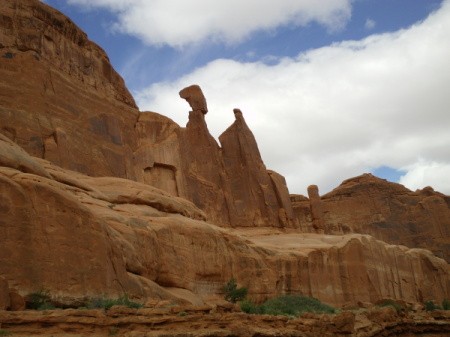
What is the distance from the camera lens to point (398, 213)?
84.6 metres

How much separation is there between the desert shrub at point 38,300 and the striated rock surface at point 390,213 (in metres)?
68.1

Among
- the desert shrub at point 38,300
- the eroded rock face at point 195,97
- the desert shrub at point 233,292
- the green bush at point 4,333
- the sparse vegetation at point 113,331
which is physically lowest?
the sparse vegetation at point 113,331

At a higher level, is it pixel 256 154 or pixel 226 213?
pixel 256 154

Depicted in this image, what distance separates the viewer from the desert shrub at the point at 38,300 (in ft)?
47.6

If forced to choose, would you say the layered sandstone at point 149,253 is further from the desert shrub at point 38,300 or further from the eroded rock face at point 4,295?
the eroded rock face at point 4,295

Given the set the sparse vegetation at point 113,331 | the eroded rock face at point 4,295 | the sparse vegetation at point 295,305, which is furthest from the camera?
the sparse vegetation at point 295,305

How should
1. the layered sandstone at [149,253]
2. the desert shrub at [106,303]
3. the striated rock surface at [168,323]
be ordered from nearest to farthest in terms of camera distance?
the striated rock surface at [168,323], the desert shrub at [106,303], the layered sandstone at [149,253]

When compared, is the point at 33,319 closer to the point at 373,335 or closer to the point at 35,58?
the point at 373,335

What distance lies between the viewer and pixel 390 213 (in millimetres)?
84500

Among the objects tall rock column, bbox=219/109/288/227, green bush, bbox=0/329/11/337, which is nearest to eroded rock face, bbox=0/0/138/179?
tall rock column, bbox=219/109/288/227

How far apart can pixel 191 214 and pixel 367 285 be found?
58.3 ft

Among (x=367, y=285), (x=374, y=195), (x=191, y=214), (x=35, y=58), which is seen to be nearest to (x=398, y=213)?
(x=374, y=195)

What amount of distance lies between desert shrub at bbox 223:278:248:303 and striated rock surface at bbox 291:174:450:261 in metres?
53.7

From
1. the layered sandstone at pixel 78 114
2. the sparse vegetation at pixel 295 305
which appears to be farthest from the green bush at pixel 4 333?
the layered sandstone at pixel 78 114
